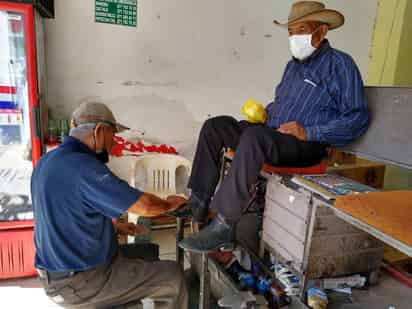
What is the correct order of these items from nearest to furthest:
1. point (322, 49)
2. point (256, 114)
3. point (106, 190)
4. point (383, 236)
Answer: point (383, 236), point (106, 190), point (322, 49), point (256, 114)

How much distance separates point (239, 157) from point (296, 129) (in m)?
0.34

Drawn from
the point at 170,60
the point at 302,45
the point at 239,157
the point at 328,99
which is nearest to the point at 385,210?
the point at 239,157

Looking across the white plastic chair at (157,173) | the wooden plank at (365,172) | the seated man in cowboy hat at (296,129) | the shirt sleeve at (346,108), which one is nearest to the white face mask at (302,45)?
the seated man in cowboy hat at (296,129)

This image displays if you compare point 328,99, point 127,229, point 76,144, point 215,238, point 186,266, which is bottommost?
point 186,266

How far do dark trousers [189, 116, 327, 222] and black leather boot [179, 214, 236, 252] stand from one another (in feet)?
0.17

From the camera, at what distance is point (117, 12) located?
8.55 feet

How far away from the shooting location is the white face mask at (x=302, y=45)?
1628 millimetres

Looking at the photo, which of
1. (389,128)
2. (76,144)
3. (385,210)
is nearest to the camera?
(385,210)

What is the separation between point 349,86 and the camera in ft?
4.94

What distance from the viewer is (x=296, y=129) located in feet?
5.06

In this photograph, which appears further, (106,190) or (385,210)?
(106,190)

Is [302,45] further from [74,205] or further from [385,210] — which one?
[74,205]

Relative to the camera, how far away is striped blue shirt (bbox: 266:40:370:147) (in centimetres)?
152

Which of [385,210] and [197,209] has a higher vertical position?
[385,210]
